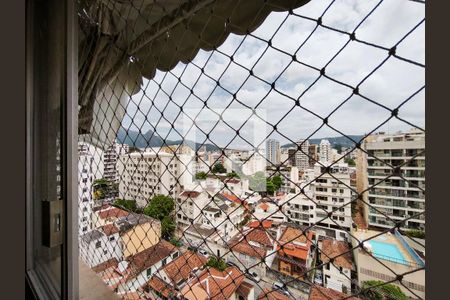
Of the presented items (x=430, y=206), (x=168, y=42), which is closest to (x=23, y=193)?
(x=168, y=42)

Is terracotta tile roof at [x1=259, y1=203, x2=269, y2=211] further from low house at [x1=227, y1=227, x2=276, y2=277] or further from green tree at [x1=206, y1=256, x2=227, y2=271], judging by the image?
green tree at [x1=206, y1=256, x2=227, y2=271]

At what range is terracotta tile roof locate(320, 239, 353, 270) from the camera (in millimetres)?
442

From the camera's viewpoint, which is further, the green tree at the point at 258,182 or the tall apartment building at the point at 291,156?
the green tree at the point at 258,182

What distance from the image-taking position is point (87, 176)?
1.45 metres

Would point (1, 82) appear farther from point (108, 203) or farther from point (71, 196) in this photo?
point (108, 203)

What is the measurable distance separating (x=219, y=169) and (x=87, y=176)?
3.98ft

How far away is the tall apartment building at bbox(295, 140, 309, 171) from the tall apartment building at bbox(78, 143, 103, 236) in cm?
116

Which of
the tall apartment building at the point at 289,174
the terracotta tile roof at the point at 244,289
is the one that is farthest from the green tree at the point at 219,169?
the terracotta tile roof at the point at 244,289

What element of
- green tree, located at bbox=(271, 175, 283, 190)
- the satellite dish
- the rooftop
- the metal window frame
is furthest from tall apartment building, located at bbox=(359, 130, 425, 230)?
the rooftop

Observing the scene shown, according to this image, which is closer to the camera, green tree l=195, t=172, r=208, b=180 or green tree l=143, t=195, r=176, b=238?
green tree l=195, t=172, r=208, b=180

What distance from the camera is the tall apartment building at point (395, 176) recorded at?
1.00 feet

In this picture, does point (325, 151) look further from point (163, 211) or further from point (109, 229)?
point (109, 229)

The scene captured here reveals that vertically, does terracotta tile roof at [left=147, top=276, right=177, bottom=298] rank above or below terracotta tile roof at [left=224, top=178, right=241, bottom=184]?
below

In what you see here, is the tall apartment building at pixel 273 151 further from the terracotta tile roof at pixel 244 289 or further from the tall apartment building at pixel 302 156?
the terracotta tile roof at pixel 244 289
